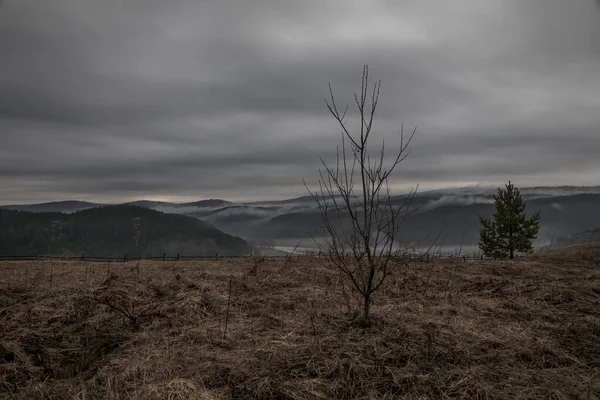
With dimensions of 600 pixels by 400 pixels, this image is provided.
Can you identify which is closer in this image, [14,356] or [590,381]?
[590,381]

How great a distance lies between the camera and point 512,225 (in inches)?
1326

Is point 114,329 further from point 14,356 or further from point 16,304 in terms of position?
point 16,304

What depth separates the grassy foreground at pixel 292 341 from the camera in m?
4.68

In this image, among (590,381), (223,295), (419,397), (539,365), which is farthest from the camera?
(223,295)

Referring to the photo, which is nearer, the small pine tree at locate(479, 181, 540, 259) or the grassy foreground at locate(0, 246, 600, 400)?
the grassy foreground at locate(0, 246, 600, 400)

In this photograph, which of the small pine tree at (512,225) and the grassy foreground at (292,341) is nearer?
the grassy foreground at (292,341)

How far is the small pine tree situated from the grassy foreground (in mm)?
24670

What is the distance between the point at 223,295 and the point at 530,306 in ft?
20.9

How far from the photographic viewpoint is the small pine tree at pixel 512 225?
33219mm

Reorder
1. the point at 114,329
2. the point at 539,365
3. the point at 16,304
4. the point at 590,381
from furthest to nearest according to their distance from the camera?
the point at 16,304, the point at 114,329, the point at 539,365, the point at 590,381

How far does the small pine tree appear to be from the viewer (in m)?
33.2

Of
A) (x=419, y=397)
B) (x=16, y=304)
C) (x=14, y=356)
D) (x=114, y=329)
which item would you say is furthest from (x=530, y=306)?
(x=16, y=304)

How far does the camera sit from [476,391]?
4.58 m

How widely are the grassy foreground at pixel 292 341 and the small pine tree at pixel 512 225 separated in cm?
2467
